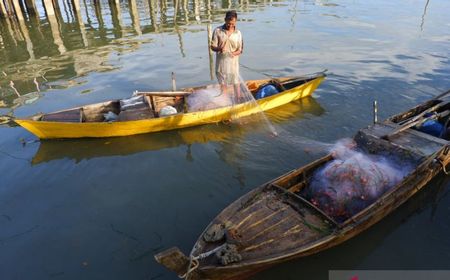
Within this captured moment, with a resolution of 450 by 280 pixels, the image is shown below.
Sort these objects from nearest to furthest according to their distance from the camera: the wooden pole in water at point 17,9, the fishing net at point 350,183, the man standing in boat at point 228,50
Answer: the fishing net at point 350,183, the man standing in boat at point 228,50, the wooden pole in water at point 17,9

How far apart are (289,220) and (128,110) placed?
6555mm

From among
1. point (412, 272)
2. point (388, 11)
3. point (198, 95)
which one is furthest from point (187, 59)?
point (388, 11)

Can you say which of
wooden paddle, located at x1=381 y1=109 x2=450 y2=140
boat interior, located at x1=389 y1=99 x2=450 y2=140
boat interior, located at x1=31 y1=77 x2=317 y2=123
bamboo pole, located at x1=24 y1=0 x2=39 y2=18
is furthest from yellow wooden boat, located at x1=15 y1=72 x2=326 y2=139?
bamboo pole, located at x1=24 y1=0 x2=39 y2=18

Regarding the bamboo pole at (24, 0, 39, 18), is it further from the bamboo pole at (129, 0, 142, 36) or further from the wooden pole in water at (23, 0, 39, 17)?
the bamboo pole at (129, 0, 142, 36)

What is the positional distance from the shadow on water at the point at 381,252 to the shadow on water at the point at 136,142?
189 inches

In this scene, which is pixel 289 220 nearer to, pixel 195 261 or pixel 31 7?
pixel 195 261

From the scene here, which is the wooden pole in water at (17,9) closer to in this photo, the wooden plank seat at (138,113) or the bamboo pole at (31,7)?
the bamboo pole at (31,7)

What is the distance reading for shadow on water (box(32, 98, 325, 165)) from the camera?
10.0 metres

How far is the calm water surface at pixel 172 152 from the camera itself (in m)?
6.51

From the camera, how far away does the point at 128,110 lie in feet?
34.4

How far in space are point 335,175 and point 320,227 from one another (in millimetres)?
1546

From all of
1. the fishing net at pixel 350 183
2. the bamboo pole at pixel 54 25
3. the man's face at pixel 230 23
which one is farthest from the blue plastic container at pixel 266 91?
the bamboo pole at pixel 54 25

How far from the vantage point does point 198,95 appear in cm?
1162

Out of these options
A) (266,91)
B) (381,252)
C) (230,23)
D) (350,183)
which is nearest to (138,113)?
(230,23)
